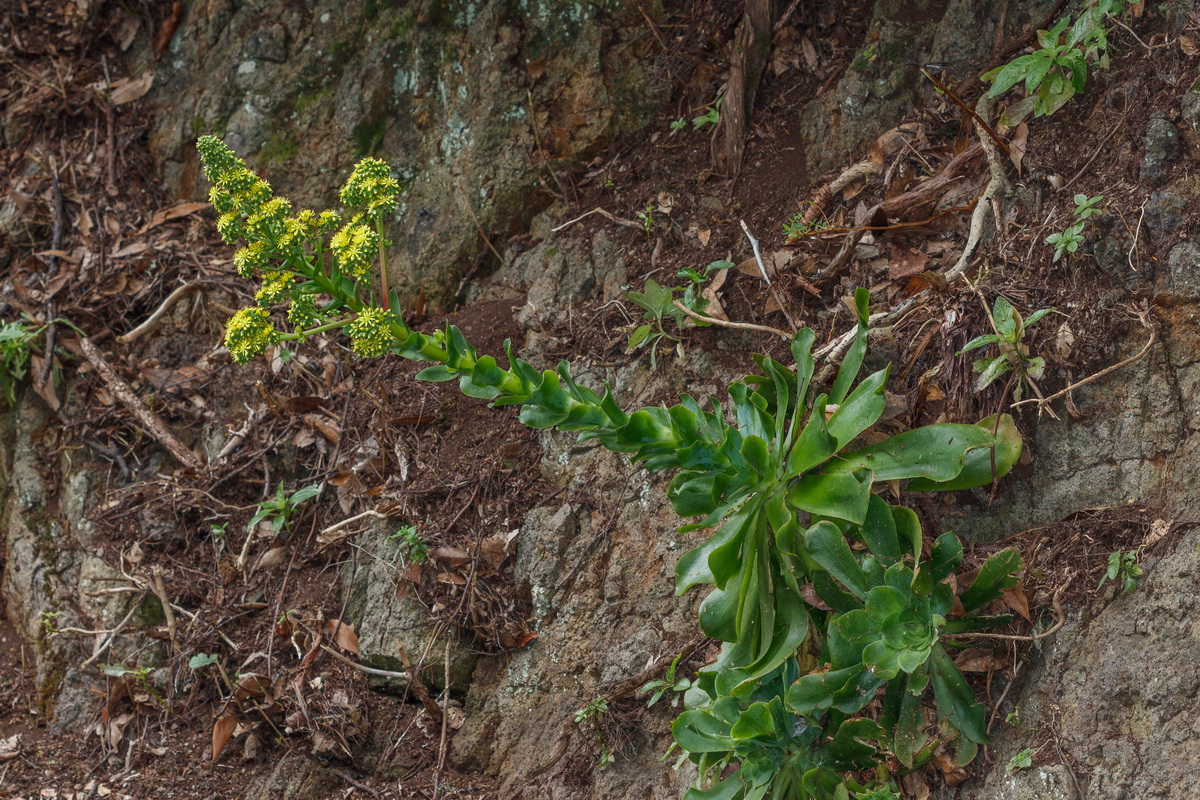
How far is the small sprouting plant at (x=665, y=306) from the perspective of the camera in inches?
133

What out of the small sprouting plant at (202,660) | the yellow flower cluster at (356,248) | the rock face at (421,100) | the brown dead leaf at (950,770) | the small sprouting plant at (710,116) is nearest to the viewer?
the yellow flower cluster at (356,248)

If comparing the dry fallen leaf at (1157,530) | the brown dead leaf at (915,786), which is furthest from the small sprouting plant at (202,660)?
the dry fallen leaf at (1157,530)

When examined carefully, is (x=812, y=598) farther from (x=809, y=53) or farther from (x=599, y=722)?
(x=809, y=53)

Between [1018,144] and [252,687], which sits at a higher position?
[1018,144]

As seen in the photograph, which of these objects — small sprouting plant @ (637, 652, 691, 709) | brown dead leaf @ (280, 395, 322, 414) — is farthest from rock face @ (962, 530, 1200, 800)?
brown dead leaf @ (280, 395, 322, 414)

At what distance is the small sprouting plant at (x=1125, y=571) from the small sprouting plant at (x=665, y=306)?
1.58 metres

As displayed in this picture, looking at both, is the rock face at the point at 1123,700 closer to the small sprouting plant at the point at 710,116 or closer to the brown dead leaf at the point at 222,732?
the small sprouting plant at the point at 710,116

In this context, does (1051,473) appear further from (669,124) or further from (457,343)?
(669,124)

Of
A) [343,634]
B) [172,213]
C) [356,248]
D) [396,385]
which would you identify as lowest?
[343,634]

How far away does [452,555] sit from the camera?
135 inches

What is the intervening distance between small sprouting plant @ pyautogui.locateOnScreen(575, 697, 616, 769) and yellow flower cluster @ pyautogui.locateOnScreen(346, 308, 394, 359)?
148 centimetres

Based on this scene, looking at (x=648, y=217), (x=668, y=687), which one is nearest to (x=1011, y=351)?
(x=668, y=687)

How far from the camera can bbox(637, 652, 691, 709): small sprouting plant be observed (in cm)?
284

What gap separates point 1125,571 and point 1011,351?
2.23 feet
